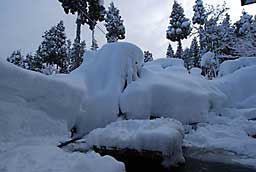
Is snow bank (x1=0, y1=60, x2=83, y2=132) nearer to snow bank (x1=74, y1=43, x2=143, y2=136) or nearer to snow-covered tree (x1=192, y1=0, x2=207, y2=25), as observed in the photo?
snow bank (x1=74, y1=43, x2=143, y2=136)

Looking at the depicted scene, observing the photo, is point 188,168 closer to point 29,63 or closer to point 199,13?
point 199,13

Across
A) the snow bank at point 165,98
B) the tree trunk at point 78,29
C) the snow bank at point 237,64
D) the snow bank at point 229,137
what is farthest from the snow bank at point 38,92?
the tree trunk at point 78,29

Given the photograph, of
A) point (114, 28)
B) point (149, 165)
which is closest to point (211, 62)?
point (114, 28)

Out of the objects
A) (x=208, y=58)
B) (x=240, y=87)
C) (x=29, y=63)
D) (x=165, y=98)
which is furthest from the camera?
(x=29, y=63)

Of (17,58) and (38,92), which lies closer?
(38,92)

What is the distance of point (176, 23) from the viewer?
30.9 meters

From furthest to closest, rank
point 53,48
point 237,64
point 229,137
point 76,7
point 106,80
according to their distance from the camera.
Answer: point 53,48 → point 76,7 → point 237,64 → point 106,80 → point 229,137

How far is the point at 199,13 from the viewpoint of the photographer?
3009 centimetres

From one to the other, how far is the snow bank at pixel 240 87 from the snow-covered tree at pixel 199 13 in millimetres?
17058

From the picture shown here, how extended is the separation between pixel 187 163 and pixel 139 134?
1.27m

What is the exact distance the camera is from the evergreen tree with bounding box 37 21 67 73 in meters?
26.9

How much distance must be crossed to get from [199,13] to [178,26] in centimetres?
246

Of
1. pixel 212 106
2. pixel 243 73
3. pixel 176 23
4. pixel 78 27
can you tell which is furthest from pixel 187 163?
pixel 176 23

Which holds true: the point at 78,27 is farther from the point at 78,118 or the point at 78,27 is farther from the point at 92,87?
the point at 78,118
